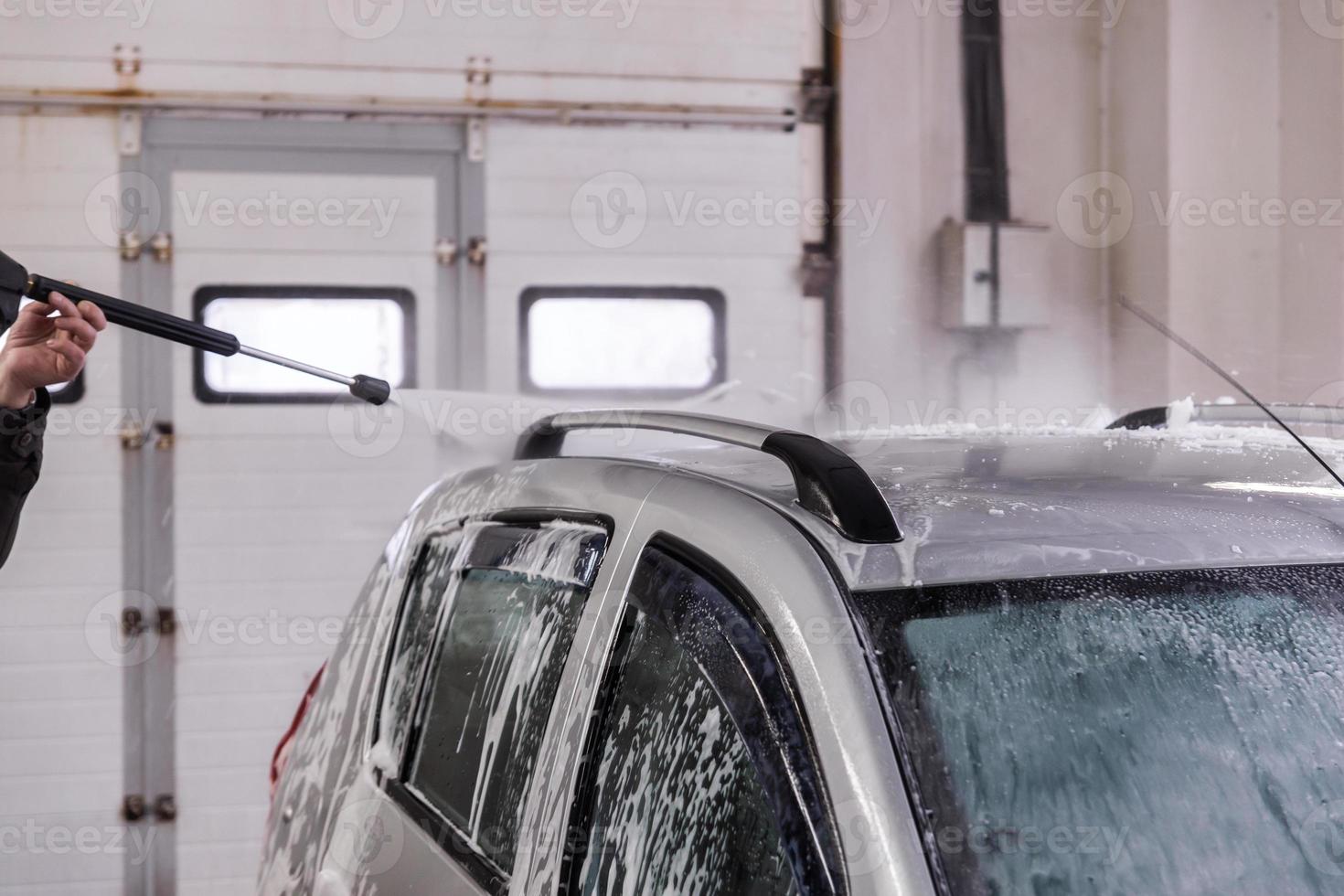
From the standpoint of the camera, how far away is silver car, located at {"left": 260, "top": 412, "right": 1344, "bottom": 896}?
98 centimetres

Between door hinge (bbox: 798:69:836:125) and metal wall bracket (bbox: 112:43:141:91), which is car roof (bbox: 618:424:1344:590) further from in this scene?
metal wall bracket (bbox: 112:43:141:91)

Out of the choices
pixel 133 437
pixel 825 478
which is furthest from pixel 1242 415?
pixel 133 437

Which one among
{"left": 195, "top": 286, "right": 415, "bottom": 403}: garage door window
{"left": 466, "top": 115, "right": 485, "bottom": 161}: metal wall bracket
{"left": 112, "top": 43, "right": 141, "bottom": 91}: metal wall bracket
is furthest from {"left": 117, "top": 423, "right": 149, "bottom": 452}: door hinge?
{"left": 466, "top": 115, "right": 485, "bottom": 161}: metal wall bracket

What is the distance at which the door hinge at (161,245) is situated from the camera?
4.35 meters

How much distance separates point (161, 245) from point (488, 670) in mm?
3405

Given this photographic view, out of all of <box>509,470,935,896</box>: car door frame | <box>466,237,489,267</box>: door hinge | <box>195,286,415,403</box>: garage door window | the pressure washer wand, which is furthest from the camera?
<box>466,237,489,267</box>: door hinge

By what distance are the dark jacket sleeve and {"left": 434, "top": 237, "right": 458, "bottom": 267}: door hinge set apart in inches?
98.9

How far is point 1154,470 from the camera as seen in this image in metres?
1.40

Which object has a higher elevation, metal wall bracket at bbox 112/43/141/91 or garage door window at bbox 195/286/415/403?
metal wall bracket at bbox 112/43/141/91

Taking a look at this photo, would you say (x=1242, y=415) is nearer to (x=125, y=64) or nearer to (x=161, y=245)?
(x=161, y=245)

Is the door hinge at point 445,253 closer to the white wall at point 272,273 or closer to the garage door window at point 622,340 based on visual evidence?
the white wall at point 272,273

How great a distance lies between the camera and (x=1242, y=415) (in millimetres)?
2117

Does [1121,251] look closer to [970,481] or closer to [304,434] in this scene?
[304,434]

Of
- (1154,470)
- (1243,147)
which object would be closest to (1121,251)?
(1243,147)
